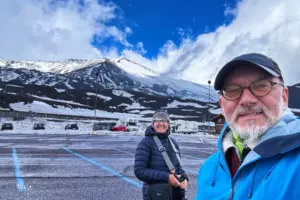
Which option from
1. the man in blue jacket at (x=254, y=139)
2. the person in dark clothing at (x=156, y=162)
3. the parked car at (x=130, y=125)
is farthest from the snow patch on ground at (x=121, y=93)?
the man in blue jacket at (x=254, y=139)

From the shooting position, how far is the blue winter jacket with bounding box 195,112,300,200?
1201 mm

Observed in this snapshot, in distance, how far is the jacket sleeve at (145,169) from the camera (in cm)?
360

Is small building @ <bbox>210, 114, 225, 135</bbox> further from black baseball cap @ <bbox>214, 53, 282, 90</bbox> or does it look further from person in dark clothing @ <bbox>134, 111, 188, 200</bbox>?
black baseball cap @ <bbox>214, 53, 282, 90</bbox>

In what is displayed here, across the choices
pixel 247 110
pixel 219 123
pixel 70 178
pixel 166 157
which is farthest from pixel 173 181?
pixel 219 123

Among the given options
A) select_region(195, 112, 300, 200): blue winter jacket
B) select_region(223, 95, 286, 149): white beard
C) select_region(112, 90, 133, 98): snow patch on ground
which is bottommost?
select_region(195, 112, 300, 200): blue winter jacket

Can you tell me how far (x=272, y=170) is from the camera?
4.21 feet

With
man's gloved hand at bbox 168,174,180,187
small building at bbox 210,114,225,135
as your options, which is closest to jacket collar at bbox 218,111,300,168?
man's gloved hand at bbox 168,174,180,187

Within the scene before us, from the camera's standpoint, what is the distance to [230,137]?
5.89 ft

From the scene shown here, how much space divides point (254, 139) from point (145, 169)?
7.56 feet

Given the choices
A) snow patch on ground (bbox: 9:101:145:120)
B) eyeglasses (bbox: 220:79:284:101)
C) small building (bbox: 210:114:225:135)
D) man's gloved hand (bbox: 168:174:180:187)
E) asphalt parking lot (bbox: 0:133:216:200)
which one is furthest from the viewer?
snow patch on ground (bbox: 9:101:145:120)

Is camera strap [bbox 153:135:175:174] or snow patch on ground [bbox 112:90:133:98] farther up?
snow patch on ground [bbox 112:90:133:98]

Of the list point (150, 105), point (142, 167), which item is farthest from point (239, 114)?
point (150, 105)

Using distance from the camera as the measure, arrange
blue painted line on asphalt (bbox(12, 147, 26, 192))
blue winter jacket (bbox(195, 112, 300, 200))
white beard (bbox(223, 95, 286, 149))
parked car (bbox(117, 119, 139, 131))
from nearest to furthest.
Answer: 1. blue winter jacket (bbox(195, 112, 300, 200))
2. white beard (bbox(223, 95, 286, 149))
3. blue painted line on asphalt (bbox(12, 147, 26, 192))
4. parked car (bbox(117, 119, 139, 131))

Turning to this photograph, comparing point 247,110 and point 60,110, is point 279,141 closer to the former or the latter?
point 247,110
